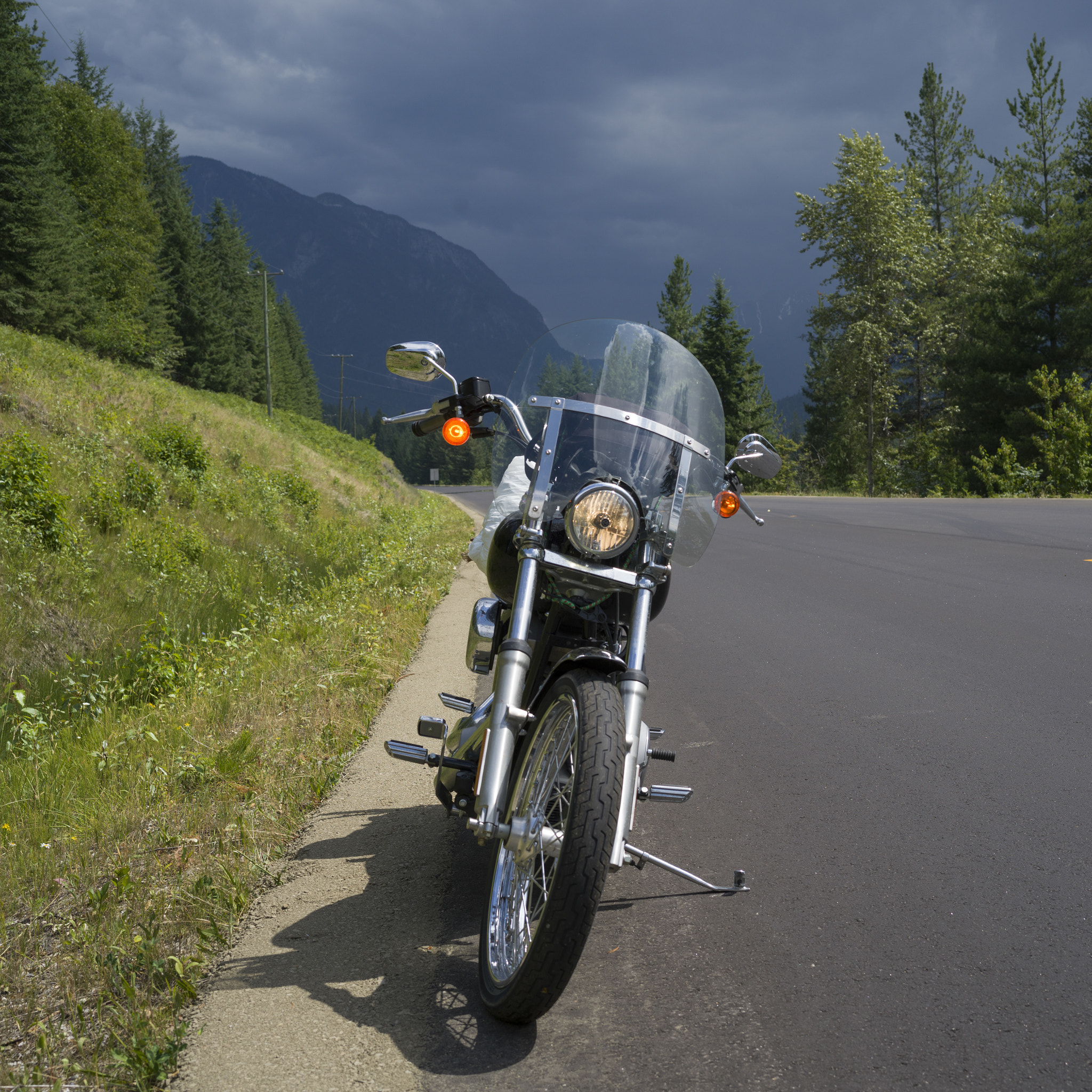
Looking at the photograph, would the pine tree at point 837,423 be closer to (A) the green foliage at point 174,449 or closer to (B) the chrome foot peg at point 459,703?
(A) the green foliage at point 174,449

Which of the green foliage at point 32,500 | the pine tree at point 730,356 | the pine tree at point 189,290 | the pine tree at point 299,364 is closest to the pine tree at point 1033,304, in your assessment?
the pine tree at point 730,356

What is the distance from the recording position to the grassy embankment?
105 inches

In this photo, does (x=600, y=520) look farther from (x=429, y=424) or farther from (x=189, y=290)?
(x=189, y=290)

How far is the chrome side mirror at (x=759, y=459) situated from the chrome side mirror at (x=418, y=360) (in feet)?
3.72

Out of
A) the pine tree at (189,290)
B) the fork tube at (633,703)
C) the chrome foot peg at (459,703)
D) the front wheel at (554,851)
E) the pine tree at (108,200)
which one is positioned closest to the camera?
the front wheel at (554,851)

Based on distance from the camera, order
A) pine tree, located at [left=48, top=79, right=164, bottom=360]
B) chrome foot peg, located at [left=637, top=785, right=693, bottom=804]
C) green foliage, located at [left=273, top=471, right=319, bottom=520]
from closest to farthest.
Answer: chrome foot peg, located at [left=637, top=785, right=693, bottom=804]
green foliage, located at [left=273, top=471, right=319, bottom=520]
pine tree, located at [left=48, top=79, right=164, bottom=360]

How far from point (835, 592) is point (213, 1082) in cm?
865

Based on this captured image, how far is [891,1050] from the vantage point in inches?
93.3

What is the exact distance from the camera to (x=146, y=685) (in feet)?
25.3

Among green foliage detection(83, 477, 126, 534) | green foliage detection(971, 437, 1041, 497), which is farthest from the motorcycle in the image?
green foliage detection(971, 437, 1041, 497)

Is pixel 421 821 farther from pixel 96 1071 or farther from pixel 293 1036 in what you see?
pixel 96 1071

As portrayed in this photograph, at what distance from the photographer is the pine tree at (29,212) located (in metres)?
31.7

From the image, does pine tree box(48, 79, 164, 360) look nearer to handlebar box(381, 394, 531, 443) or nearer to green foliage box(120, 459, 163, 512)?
green foliage box(120, 459, 163, 512)

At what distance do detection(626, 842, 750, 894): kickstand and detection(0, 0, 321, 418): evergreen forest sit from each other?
36.2 meters
